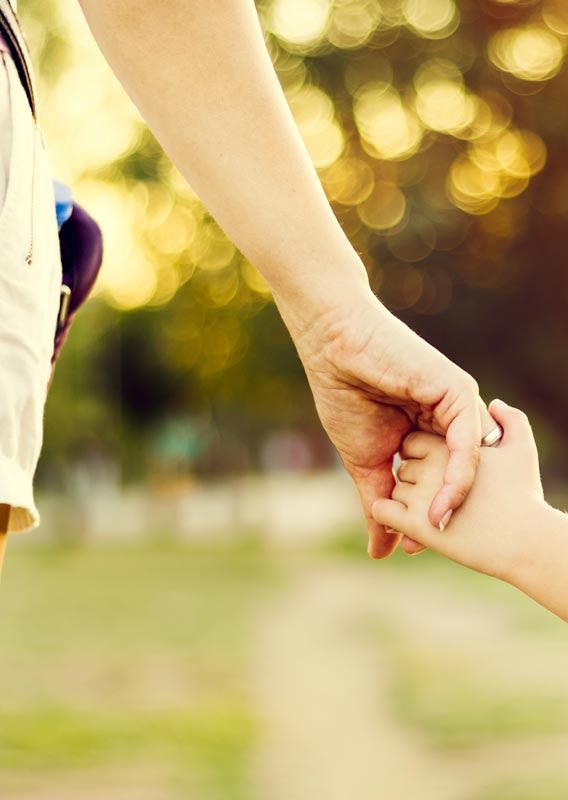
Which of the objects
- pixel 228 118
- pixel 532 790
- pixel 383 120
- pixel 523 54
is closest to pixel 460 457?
pixel 228 118

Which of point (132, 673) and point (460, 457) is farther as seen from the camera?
point (132, 673)

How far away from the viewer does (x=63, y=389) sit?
2689 centimetres

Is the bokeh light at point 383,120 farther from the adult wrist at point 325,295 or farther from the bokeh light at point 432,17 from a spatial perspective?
the adult wrist at point 325,295

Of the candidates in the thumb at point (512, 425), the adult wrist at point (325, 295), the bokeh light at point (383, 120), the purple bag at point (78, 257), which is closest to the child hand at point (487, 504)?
the thumb at point (512, 425)

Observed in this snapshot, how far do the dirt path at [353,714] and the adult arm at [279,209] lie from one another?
379 centimetres

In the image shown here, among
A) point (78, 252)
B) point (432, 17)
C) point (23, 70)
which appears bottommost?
point (78, 252)

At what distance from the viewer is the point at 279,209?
5.54 feet

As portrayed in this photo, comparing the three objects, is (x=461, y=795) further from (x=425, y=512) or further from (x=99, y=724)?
(x=425, y=512)

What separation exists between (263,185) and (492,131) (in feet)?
67.1

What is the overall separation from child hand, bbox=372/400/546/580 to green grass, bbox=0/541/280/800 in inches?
151

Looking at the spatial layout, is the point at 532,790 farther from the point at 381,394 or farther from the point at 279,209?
the point at 279,209

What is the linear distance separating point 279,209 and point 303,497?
31613 millimetres

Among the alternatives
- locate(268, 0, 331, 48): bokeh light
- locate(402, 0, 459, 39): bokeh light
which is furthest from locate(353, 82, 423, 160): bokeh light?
locate(268, 0, 331, 48): bokeh light

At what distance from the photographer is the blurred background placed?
20.3ft
